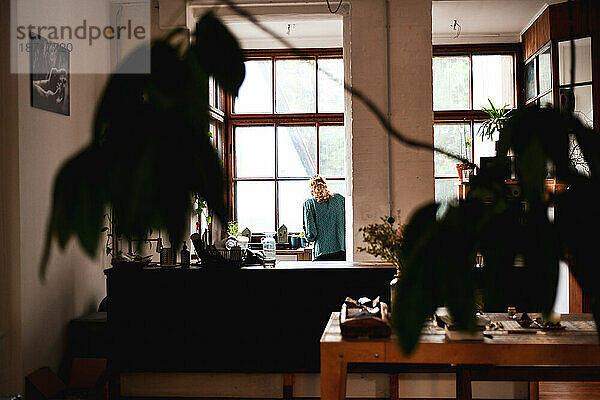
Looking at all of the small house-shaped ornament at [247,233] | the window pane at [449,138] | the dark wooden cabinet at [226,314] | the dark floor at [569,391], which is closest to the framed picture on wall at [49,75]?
the dark wooden cabinet at [226,314]

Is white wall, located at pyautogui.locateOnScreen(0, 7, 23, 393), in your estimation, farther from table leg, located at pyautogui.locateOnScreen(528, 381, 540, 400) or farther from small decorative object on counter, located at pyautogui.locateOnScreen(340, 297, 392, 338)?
table leg, located at pyautogui.locateOnScreen(528, 381, 540, 400)

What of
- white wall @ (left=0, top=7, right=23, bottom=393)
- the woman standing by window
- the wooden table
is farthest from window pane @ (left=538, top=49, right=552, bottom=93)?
white wall @ (left=0, top=7, right=23, bottom=393)

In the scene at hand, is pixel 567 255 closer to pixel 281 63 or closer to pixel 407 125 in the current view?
pixel 407 125

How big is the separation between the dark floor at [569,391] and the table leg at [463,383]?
5.02 feet

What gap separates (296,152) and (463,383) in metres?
5.85

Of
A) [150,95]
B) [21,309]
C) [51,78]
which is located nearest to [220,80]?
[150,95]

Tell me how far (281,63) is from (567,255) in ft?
31.7

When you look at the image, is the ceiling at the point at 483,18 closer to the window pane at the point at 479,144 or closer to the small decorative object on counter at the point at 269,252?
the window pane at the point at 479,144

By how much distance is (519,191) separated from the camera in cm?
41

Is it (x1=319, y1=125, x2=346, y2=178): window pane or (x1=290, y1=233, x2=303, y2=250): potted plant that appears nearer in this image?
(x1=290, y1=233, x2=303, y2=250): potted plant

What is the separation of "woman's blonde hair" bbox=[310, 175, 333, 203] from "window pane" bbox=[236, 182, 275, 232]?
924mm

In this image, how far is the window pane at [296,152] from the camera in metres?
9.84

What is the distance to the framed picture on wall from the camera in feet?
16.5

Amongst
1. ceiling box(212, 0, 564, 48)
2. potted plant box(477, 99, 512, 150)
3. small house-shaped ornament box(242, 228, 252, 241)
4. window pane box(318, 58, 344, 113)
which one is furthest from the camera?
window pane box(318, 58, 344, 113)
